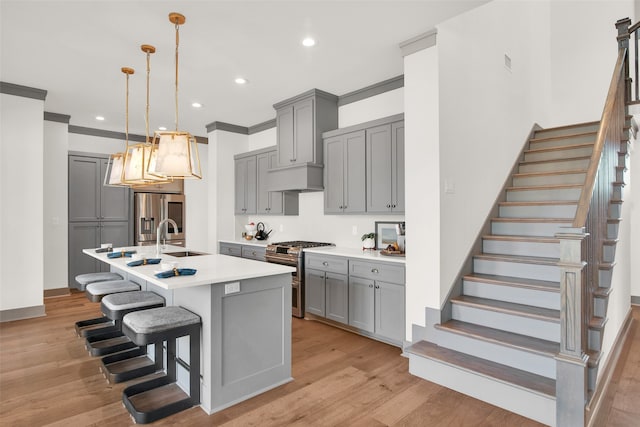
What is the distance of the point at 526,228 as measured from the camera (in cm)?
365

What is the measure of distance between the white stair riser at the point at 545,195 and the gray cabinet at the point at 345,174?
175cm

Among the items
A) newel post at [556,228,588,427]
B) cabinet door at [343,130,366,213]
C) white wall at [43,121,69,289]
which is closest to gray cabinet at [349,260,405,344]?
cabinet door at [343,130,366,213]

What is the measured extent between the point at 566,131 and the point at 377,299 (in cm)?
354

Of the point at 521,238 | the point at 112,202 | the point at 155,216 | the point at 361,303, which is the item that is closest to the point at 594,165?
the point at 521,238

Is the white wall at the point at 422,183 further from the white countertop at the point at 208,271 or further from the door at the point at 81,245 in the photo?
the door at the point at 81,245

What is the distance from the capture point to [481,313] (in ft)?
9.98

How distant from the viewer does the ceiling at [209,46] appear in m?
2.82

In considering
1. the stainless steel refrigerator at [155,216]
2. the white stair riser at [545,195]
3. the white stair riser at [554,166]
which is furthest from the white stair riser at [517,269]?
the stainless steel refrigerator at [155,216]

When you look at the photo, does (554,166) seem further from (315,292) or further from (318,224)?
(315,292)

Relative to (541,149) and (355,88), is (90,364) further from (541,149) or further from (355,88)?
(541,149)

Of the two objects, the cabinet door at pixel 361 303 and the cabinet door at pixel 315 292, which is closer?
the cabinet door at pixel 361 303

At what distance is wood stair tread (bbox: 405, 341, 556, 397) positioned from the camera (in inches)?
92.8

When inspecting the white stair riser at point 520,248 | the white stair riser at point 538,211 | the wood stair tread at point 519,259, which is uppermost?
the white stair riser at point 538,211

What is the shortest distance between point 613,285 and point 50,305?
22.1ft
